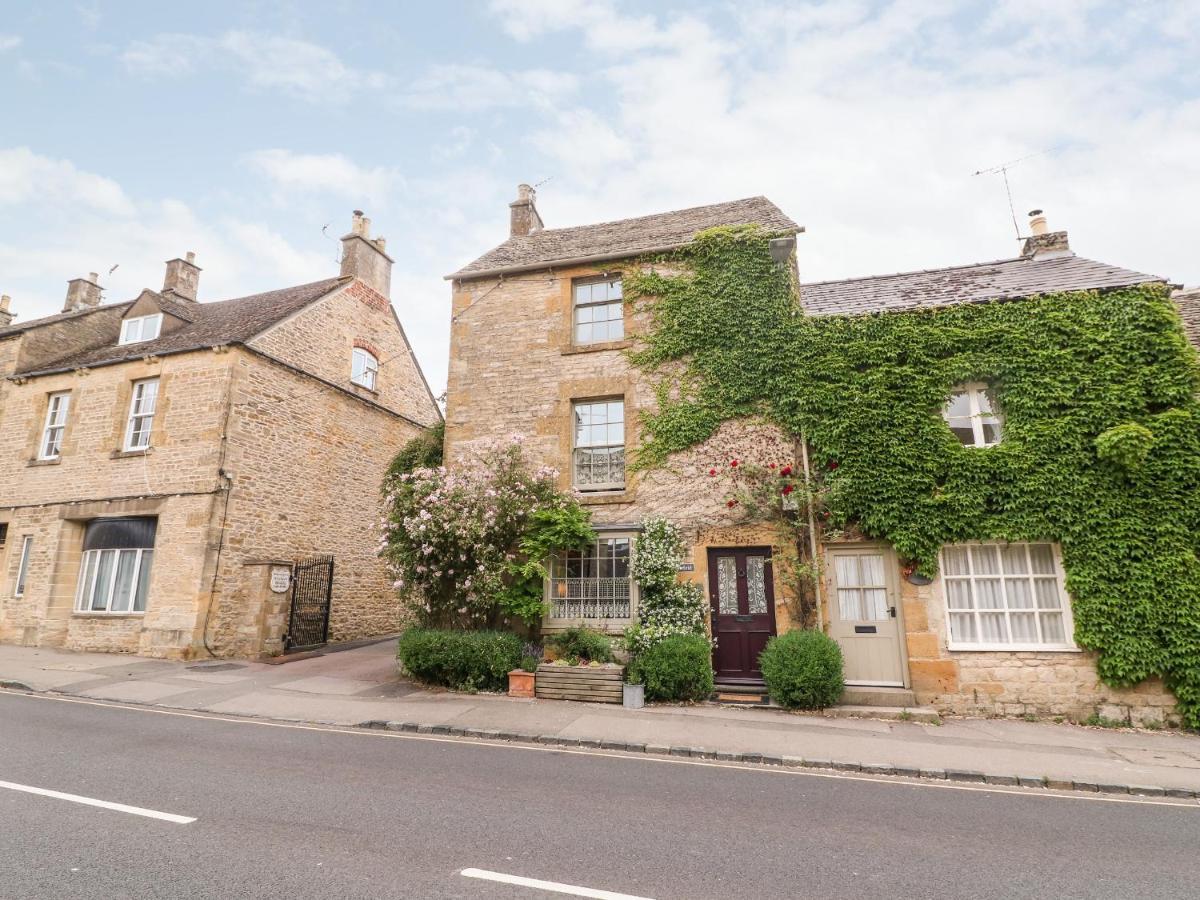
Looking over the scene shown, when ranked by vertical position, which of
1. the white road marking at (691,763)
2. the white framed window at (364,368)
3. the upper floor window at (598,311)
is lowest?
the white road marking at (691,763)

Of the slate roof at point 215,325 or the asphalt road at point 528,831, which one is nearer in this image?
the asphalt road at point 528,831

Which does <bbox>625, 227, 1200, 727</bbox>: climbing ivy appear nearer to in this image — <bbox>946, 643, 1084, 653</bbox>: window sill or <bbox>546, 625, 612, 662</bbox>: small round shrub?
<bbox>946, 643, 1084, 653</bbox>: window sill

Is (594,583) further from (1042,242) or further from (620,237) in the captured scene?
(1042,242)

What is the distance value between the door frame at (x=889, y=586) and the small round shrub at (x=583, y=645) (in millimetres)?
3985

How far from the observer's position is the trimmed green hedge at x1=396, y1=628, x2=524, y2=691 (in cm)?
1112

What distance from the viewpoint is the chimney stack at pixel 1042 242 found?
13.7 meters

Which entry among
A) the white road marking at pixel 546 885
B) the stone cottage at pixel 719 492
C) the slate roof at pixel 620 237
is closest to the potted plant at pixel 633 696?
the stone cottage at pixel 719 492

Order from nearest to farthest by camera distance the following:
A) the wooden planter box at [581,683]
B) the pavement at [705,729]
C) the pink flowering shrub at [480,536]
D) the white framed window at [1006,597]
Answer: the pavement at [705,729] → the white framed window at [1006,597] → the wooden planter box at [581,683] → the pink flowering shrub at [480,536]

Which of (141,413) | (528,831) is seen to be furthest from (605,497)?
(141,413)

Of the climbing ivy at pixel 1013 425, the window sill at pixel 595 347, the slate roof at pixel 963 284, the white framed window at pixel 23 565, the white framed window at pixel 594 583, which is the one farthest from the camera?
the white framed window at pixel 23 565

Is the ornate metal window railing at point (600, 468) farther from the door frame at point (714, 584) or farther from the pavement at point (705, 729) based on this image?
the pavement at point (705, 729)

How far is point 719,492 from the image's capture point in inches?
468

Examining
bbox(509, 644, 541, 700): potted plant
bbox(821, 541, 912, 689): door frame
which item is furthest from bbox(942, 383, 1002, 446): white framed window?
bbox(509, 644, 541, 700): potted plant

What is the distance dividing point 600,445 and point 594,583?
9.24 ft
